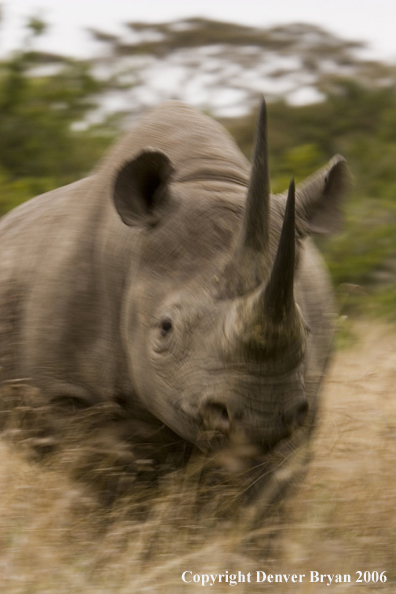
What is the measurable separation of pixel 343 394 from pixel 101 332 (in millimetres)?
1362

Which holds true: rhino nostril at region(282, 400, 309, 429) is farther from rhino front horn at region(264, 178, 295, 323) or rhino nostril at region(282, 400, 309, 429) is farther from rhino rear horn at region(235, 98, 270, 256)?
rhino rear horn at region(235, 98, 270, 256)

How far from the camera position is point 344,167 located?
417cm

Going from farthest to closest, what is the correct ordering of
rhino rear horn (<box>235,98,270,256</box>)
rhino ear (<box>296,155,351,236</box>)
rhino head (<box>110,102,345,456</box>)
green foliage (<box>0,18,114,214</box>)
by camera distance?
green foliage (<box>0,18,114,214</box>), rhino ear (<box>296,155,351,236</box>), rhino rear horn (<box>235,98,270,256</box>), rhino head (<box>110,102,345,456</box>)

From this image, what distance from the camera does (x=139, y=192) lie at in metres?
3.74

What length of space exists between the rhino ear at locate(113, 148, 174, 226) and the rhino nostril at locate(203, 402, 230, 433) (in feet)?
2.91

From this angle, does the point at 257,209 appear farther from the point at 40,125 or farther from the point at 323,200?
the point at 40,125

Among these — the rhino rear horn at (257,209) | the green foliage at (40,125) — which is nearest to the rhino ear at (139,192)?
the rhino rear horn at (257,209)

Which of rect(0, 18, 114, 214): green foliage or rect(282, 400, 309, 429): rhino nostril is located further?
rect(0, 18, 114, 214): green foliage

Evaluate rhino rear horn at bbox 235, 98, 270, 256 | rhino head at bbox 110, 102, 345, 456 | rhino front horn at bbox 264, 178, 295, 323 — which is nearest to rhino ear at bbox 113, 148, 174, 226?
rhino head at bbox 110, 102, 345, 456

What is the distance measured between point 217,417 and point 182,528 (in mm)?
633

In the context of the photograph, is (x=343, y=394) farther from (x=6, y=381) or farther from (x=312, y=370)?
(x=6, y=381)

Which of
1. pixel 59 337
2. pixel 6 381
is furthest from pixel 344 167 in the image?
pixel 6 381

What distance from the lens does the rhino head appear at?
305 cm

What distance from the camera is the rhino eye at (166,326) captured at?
11.4 feet
